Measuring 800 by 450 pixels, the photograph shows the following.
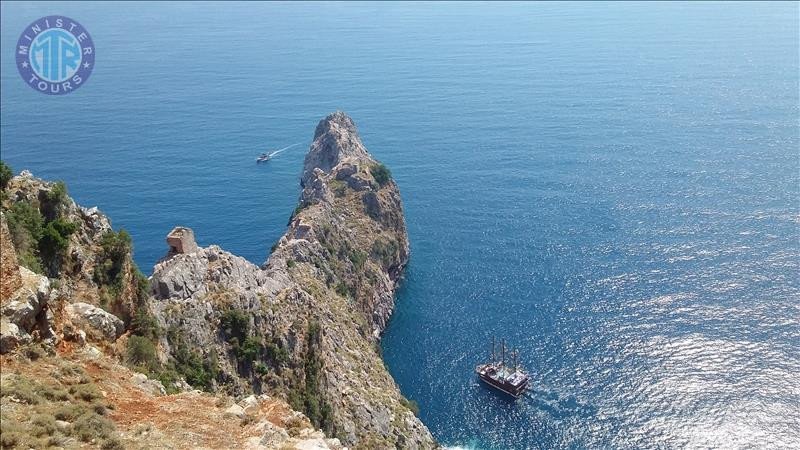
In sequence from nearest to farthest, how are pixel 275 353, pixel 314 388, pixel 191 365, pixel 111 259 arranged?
pixel 111 259 → pixel 191 365 → pixel 275 353 → pixel 314 388

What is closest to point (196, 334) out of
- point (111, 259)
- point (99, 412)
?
point (111, 259)

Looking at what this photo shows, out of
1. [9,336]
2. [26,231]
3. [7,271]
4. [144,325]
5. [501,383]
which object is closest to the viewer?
[9,336]

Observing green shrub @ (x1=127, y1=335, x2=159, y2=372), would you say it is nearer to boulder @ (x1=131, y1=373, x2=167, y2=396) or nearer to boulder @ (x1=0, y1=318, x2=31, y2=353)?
boulder @ (x1=131, y1=373, x2=167, y2=396)

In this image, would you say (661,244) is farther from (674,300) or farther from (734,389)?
(734,389)

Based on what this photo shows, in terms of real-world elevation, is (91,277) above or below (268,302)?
below

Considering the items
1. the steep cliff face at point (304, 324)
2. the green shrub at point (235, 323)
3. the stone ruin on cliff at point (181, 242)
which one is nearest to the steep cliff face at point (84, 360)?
the steep cliff face at point (304, 324)

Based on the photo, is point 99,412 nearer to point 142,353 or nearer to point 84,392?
point 84,392

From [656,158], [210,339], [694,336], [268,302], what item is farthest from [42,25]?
[656,158]
